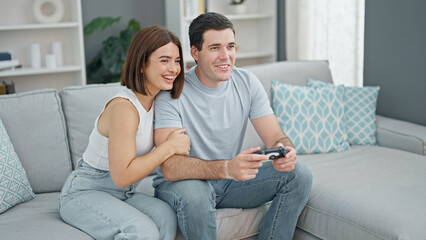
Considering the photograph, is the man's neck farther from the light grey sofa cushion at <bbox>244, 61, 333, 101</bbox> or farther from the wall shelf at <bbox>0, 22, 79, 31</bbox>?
the wall shelf at <bbox>0, 22, 79, 31</bbox>

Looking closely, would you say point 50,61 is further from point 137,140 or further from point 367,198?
point 367,198

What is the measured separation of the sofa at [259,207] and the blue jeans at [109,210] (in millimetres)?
60

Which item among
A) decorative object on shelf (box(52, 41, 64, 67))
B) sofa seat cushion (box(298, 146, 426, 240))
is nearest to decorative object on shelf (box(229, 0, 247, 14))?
decorative object on shelf (box(52, 41, 64, 67))

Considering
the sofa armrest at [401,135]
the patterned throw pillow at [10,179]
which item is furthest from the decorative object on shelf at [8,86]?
the sofa armrest at [401,135]

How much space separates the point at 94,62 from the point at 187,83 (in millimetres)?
2088

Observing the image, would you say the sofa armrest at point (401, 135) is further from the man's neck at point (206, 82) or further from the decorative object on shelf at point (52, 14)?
the decorative object on shelf at point (52, 14)

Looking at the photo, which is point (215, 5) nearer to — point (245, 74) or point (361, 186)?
point (245, 74)

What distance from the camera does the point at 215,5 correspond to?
4.41 m

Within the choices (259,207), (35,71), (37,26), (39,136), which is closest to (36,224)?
(39,136)

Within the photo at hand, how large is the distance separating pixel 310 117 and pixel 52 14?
2135mm

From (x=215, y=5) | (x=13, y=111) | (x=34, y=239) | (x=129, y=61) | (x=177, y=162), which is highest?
(x=215, y=5)

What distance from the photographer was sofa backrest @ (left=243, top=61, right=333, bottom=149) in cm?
274

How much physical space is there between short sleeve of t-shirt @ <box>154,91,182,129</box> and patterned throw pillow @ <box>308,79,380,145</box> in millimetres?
1126

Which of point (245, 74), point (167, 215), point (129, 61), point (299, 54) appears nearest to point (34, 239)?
point (167, 215)
